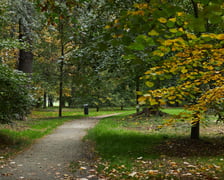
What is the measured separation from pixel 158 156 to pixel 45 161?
3.18 m

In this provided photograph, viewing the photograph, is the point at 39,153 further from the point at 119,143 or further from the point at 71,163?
the point at 119,143

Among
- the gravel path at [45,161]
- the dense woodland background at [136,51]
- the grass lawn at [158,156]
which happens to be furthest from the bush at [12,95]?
the grass lawn at [158,156]

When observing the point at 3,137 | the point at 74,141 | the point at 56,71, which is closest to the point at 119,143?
the point at 74,141

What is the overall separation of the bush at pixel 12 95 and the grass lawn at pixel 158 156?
9.56 feet

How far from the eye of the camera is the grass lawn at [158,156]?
5.04 meters

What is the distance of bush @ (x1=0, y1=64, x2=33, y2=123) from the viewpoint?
23.9 ft

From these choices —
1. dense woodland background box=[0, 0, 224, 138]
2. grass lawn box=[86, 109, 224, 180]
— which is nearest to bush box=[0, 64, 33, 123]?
dense woodland background box=[0, 0, 224, 138]

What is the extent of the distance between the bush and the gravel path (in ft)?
4.46

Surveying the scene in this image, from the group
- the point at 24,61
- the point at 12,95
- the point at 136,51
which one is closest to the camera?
the point at 136,51

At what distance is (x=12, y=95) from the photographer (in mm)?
7656

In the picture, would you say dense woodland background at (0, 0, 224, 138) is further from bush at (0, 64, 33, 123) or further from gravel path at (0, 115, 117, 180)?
gravel path at (0, 115, 117, 180)

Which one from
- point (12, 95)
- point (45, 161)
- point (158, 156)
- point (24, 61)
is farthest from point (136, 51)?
point (24, 61)

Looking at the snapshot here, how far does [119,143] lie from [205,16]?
701cm

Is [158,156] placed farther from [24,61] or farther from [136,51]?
[24,61]
